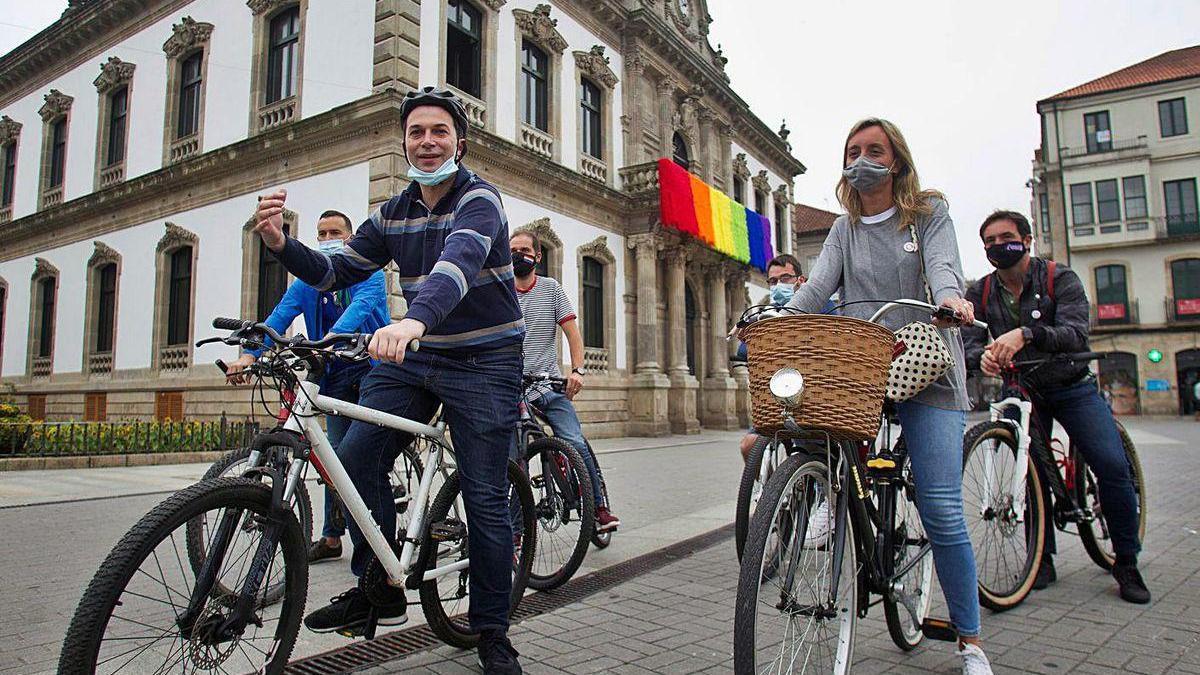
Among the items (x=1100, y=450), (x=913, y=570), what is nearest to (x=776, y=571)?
(x=913, y=570)

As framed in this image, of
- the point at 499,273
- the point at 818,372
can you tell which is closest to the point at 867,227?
the point at 818,372

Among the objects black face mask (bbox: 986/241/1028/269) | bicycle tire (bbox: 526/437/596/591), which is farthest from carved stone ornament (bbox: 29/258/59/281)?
black face mask (bbox: 986/241/1028/269)

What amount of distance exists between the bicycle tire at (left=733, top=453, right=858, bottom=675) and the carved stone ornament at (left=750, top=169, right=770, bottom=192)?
92.7ft

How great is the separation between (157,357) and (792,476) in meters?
19.6

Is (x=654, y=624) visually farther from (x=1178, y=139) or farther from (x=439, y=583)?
(x=1178, y=139)

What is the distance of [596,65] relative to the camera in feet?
66.3

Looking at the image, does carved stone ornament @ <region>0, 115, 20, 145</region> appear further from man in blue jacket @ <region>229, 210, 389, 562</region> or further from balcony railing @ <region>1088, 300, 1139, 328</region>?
balcony railing @ <region>1088, 300, 1139, 328</region>

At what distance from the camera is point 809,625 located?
93.2 inches

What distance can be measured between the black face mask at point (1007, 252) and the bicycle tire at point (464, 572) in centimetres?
278

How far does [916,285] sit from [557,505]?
219 centimetres

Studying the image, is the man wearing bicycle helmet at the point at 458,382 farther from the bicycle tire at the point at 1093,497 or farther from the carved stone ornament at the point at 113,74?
the carved stone ornament at the point at 113,74

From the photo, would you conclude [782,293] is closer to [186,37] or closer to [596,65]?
[596,65]

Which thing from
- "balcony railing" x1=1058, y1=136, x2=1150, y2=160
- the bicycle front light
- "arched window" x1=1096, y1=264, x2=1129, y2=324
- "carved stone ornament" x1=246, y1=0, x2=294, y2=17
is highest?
"balcony railing" x1=1058, y1=136, x2=1150, y2=160

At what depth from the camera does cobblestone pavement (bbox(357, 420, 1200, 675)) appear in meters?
2.95
